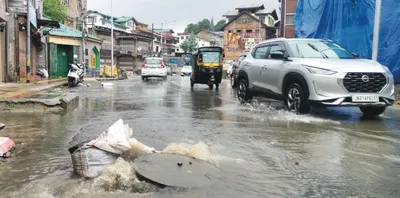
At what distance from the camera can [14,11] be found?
17.7 m

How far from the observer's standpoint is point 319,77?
277 inches

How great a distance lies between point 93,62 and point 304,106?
33.1 m

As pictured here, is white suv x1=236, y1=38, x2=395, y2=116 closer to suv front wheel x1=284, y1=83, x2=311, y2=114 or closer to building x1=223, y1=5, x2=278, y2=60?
suv front wheel x1=284, y1=83, x2=311, y2=114

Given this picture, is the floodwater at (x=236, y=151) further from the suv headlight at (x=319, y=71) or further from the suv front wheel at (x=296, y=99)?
the suv headlight at (x=319, y=71)

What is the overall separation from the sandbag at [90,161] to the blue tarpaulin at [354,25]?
35.9 ft

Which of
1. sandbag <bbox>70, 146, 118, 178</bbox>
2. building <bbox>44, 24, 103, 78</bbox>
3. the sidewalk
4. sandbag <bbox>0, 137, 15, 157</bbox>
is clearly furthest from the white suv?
building <bbox>44, 24, 103, 78</bbox>

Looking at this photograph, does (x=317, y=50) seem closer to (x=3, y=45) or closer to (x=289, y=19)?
(x=3, y=45)

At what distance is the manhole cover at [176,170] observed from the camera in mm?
3330

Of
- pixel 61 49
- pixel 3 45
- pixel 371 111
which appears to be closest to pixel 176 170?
pixel 371 111

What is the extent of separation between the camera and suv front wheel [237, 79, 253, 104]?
396 inches

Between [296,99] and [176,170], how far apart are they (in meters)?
4.73

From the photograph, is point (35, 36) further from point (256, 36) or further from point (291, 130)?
point (256, 36)

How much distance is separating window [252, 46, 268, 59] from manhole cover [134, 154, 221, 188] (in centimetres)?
581

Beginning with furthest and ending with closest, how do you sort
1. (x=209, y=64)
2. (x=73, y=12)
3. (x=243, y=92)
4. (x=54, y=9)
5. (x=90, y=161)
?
(x=73, y=12) → (x=54, y=9) → (x=209, y=64) → (x=243, y=92) → (x=90, y=161)
